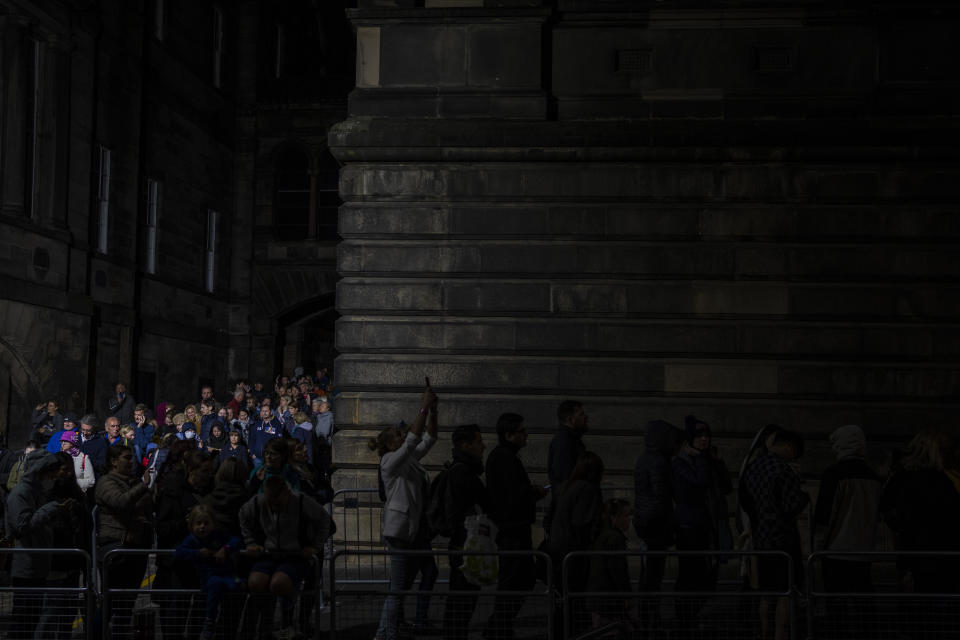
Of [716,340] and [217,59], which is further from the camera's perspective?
[217,59]

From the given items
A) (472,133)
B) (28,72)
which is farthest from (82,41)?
(472,133)

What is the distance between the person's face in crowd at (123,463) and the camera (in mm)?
11078

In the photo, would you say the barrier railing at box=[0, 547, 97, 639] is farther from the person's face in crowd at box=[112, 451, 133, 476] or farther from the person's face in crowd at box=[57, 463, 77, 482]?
the person's face in crowd at box=[112, 451, 133, 476]

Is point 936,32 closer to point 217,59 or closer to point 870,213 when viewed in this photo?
point 870,213

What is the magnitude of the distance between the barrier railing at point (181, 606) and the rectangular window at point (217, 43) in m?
30.1

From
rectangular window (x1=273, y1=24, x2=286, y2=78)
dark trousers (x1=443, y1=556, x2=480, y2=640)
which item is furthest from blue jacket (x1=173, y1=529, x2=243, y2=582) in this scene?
rectangular window (x1=273, y1=24, x2=286, y2=78)

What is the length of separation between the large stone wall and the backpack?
4139mm

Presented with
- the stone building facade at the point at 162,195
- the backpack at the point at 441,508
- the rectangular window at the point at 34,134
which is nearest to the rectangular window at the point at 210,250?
the stone building facade at the point at 162,195

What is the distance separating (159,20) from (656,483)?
89.6ft

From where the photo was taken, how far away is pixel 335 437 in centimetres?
1539

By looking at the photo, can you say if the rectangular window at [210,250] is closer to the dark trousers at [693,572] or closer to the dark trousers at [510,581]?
the dark trousers at [693,572]

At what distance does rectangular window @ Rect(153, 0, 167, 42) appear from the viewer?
3472 cm

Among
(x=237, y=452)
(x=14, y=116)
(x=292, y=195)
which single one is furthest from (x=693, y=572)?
(x=292, y=195)

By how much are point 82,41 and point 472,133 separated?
57.6 feet
